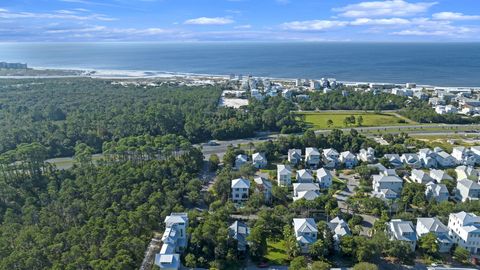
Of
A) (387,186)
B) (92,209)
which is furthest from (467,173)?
(92,209)

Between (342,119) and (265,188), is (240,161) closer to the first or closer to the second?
(265,188)

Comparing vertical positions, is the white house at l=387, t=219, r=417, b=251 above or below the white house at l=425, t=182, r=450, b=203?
below

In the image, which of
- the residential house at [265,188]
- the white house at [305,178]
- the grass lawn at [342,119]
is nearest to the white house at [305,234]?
the residential house at [265,188]

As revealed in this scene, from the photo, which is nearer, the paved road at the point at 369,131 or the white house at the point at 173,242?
the white house at the point at 173,242

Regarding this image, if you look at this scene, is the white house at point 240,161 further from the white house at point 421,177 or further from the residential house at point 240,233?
the white house at point 421,177

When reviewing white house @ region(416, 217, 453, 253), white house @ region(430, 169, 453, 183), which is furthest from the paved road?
white house @ region(416, 217, 453, 253)

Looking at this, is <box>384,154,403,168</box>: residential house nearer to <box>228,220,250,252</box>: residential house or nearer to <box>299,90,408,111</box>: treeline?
<box>228,220,250,252</box>: residential house

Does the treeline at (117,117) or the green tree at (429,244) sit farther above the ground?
the treeline at (117,117)

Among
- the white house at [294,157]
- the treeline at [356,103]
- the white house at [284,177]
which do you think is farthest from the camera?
the treeline at [356,103]
